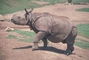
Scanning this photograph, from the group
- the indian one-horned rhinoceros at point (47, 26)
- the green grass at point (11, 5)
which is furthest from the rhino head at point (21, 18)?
the green grass at point (11, 5)

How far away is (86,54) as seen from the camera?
1227 cm

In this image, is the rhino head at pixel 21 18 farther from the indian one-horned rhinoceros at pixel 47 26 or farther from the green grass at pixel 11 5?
the green grass at pixel 11 5

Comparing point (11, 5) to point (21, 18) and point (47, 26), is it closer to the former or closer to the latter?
point (21, 18)

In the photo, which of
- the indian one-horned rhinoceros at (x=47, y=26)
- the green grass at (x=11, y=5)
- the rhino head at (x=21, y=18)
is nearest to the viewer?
the indian one-horned rhinoceros at (x=47, y=26)

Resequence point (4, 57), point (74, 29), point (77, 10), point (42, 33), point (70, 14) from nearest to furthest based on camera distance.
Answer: point (4, 57), point (42, 33), point (74, 29), point (70, 14), point (77, 10)

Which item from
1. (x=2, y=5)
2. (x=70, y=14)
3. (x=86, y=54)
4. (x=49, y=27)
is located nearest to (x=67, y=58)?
(x=49, y=27)

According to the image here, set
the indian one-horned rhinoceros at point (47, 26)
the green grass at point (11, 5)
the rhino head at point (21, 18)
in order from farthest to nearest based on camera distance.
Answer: the green grass at point (11, 5), the rhino head at point (21, 18), the indian one-horned rhinoceros at point (47, 26)

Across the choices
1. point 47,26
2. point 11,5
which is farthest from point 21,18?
point 11,5

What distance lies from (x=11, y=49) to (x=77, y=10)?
20598 millimetres

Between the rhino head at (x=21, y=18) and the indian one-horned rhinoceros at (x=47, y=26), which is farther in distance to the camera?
the rhino head at (x=21, y=18)

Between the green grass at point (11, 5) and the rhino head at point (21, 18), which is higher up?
the rhino head at point (21, 18)

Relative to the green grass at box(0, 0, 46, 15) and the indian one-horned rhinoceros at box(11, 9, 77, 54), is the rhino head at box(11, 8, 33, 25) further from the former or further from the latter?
the green grass at box(0, 0, 46, 15)

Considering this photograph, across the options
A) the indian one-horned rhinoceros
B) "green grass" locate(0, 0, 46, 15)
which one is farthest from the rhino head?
"green grass" locate(0, 0, 46, 15)

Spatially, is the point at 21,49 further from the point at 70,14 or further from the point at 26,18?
the point at 70,14
